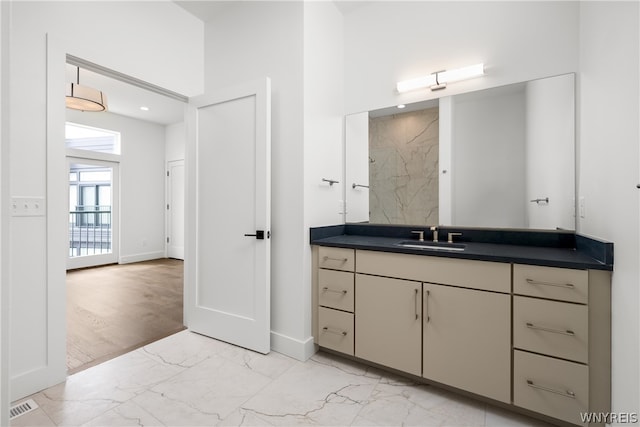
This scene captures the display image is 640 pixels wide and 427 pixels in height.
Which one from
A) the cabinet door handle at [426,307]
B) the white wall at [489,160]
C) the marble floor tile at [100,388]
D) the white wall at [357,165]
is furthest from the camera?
the white wall at [357,165]

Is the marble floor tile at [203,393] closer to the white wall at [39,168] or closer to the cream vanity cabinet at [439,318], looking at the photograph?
the white wall at [39,168]

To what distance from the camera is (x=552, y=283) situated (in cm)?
138

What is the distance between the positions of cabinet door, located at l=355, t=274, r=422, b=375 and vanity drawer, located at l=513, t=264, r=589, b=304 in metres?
0.50

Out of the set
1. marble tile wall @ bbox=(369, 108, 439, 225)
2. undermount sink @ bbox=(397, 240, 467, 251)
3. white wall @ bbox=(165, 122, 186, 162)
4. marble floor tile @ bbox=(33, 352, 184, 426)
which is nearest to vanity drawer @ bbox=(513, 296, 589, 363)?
undermount sink @ bbox=(397, 240, 467, 251)

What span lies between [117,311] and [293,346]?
6.77 feet

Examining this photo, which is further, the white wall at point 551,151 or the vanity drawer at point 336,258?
the vanity drawer at point 336,258

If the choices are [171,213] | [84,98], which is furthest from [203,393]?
[171,213]

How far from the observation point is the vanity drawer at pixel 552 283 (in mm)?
1323

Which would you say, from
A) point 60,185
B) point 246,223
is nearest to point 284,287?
point 246,223

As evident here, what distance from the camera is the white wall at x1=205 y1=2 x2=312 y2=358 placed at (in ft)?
6.91

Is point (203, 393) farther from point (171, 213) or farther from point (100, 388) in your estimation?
point (171, 213)

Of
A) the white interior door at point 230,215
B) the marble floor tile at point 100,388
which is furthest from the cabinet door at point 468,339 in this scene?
the marble floor tile at point 100,388

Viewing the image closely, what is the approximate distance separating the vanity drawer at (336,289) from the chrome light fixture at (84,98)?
3.08m

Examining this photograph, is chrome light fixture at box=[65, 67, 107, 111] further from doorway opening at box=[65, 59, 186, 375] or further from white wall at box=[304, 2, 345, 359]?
white wall at box=[304, 2, 345, 359]
